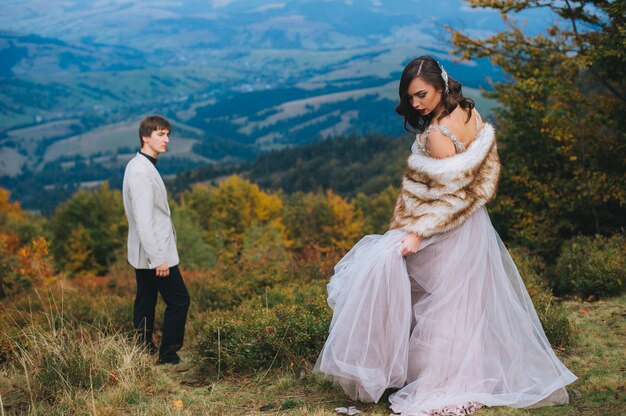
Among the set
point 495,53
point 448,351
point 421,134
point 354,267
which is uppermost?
point 495,53

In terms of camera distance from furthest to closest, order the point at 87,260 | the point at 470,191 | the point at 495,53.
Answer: the point at 87,260 < the point at 495,53 < the point at 470,191

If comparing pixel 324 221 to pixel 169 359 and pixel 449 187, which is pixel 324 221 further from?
pixel 449 187

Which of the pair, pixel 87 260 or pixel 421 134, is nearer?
pixel 421 134

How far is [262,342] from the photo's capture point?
17.7 feet

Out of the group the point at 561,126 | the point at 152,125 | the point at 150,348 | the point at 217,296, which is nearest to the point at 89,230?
the point at 561,126

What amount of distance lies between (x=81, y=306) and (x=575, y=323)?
6.23m

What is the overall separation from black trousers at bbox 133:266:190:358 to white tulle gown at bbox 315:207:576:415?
1987mm

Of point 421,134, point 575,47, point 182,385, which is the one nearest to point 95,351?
point 182,385

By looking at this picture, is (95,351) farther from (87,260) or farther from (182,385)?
(87,260)

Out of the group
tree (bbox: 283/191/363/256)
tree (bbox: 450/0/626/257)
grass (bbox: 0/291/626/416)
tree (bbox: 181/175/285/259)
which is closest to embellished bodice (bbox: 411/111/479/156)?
grass (bbox: 0/291/626/416)

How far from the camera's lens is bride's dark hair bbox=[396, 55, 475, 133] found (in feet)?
13.0

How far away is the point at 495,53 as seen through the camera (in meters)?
13.8

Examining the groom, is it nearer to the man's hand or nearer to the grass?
the man's hand

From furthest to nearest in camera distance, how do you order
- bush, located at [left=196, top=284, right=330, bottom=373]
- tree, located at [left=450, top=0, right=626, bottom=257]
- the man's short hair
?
1. tree, located at [left=450, top=0, right=626, bottom=257]
2. the man's short hair
3. bush, located at [left=196, top=284, right=330, bottom=373]
